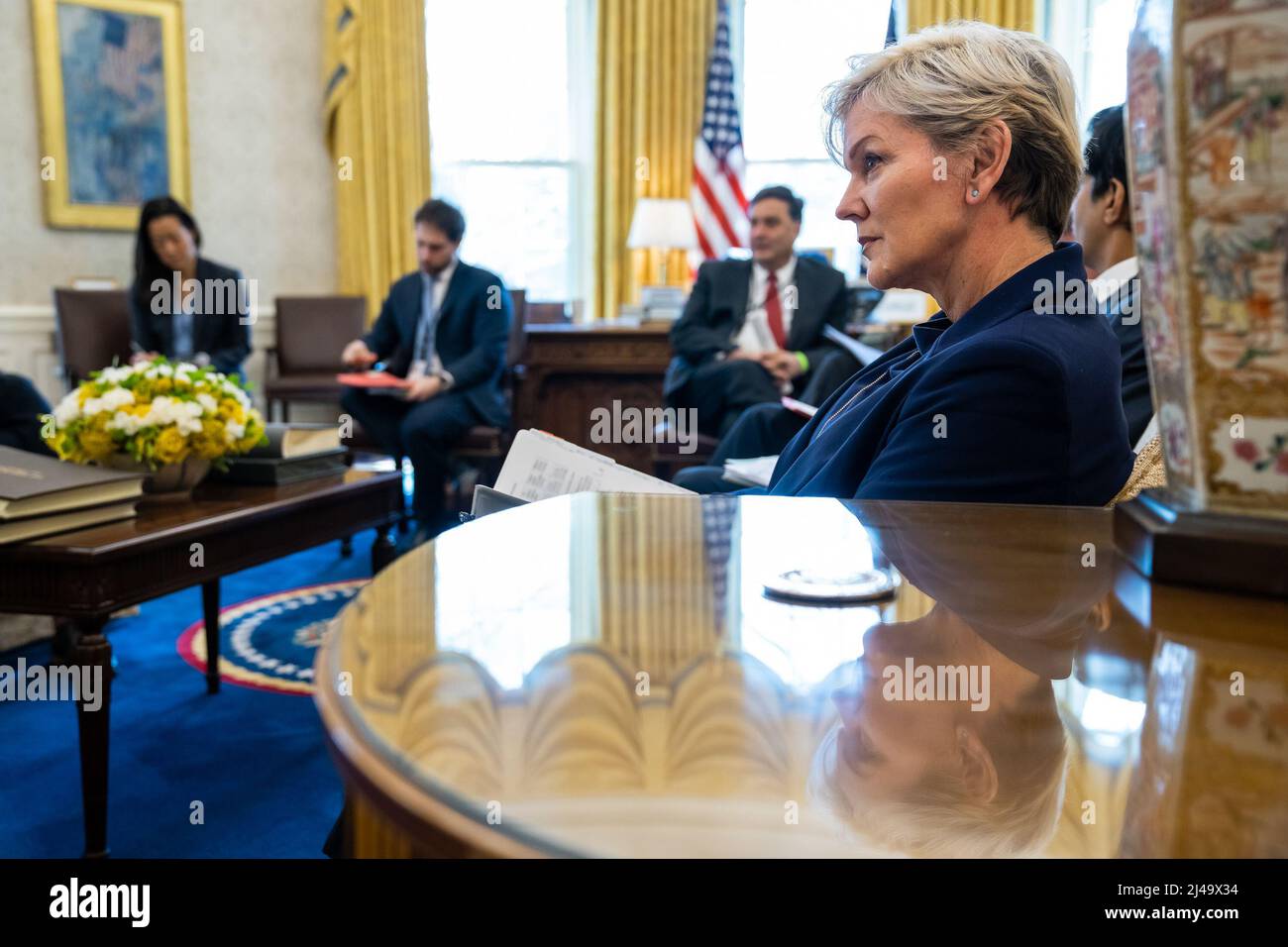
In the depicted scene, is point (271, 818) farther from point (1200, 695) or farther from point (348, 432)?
point (348, 432)

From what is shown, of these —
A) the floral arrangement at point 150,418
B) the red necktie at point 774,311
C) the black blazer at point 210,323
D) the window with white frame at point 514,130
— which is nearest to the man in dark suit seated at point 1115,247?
the floral arrangement at point 150,418

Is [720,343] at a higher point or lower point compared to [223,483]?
higher

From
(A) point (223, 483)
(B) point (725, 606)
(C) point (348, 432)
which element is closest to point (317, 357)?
(C) point (348, 432)

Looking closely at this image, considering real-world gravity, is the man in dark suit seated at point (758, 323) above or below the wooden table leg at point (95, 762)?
above

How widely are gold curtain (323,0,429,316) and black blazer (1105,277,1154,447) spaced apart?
642 centimetres

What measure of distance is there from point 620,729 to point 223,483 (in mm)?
3003

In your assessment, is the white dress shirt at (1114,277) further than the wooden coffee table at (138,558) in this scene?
Yes

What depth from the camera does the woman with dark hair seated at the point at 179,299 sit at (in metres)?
5.75

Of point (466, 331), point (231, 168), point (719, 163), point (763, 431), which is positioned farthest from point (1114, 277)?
point (231, 168)

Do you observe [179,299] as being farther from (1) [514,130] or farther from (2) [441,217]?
(1) [514,130]

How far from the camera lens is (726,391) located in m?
4.58

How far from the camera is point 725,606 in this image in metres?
0.67

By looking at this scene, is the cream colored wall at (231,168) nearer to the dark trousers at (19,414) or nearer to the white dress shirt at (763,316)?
the dark trousers at (19,414)
